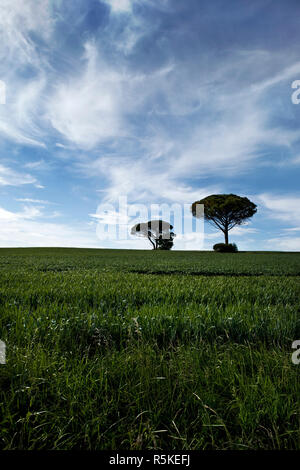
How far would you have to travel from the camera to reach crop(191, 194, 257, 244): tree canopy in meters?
69.9

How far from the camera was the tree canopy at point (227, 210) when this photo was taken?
69938 mm

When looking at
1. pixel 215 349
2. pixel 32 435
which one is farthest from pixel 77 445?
pixel 215 349

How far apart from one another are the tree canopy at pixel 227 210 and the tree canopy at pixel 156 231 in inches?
1029

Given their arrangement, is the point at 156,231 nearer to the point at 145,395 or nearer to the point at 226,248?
the point at 226,248

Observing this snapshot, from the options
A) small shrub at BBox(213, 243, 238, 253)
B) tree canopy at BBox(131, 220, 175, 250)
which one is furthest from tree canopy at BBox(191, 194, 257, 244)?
tree canopy at BBox(131, 220, 175, 250)

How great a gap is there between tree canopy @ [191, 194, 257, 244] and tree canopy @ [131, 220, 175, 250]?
2613 centimetres

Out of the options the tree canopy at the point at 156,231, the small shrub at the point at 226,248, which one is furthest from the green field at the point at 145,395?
the tree canopy at the point at 156,231

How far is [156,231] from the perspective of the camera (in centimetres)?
9925

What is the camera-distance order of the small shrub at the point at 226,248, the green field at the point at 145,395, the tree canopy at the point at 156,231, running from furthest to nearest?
the tree canopy at the point at 156,231
the small shrub at the point at 226,248
the green field at the point at 145,395

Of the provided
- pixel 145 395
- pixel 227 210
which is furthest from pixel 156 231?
pixel 145 395

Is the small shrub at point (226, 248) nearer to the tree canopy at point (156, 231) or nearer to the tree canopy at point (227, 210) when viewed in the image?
the tree canopy at point (227, 210)
